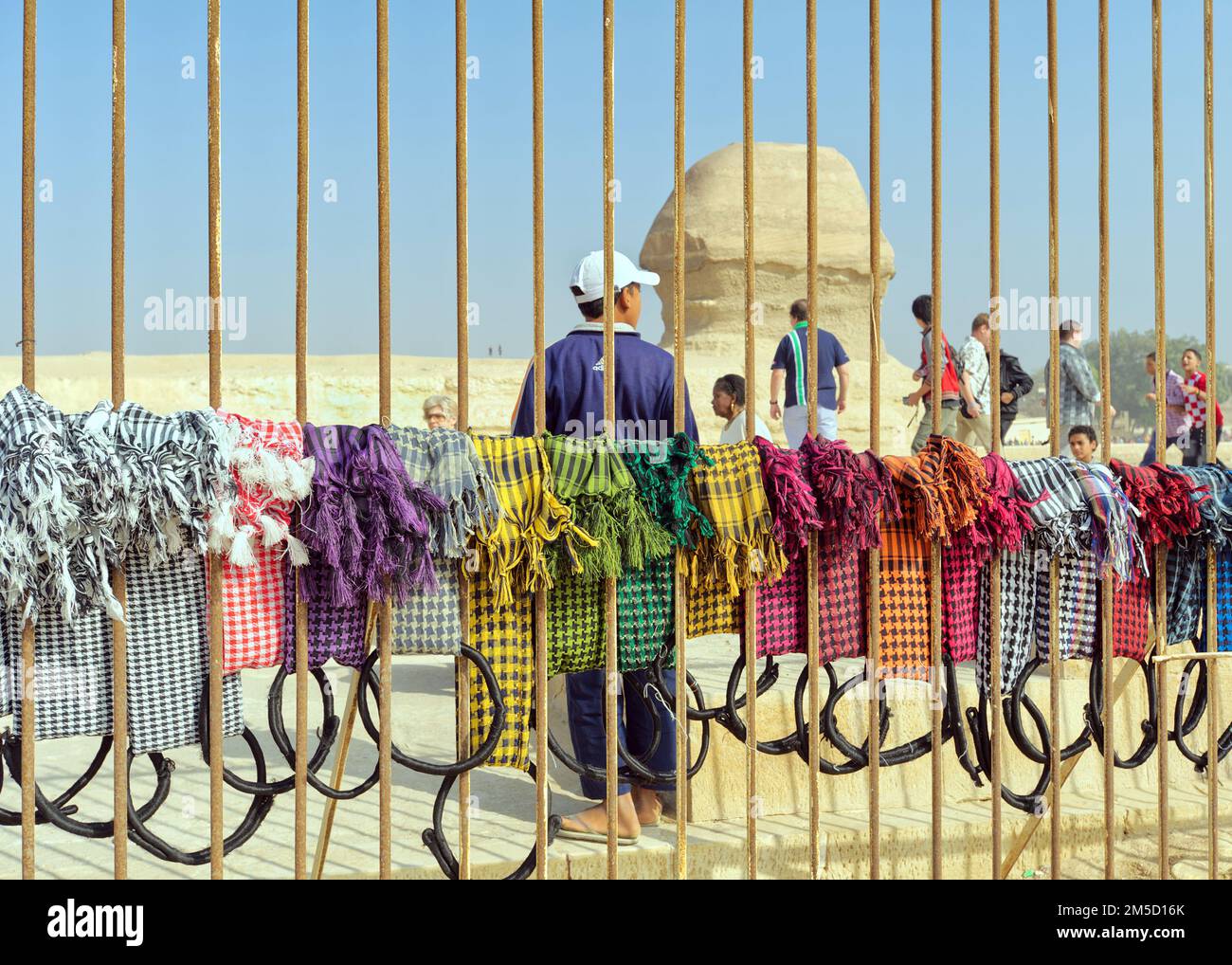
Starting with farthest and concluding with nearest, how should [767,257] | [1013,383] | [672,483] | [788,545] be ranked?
[767,257] < [1013,383] < [788,545] < [672,483]

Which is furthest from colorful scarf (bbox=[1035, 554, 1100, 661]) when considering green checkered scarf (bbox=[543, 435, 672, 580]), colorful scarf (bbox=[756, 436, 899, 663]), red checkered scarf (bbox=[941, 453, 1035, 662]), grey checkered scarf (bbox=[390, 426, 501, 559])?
grey checkered scarf (bbox=[390, 426, 501, 559])

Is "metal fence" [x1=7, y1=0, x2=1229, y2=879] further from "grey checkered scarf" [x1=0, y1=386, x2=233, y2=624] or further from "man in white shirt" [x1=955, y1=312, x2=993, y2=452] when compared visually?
"man in white shirt" [x1=955, y1=312, x2=993, y2=452]

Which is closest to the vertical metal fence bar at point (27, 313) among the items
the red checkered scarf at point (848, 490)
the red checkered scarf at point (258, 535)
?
the red checkered scarf at point (258, 535)

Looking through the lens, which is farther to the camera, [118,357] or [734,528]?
[734,528]

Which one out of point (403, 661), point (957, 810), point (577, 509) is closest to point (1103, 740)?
point (577, 509)

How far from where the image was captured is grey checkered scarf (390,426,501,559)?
2.52 meters

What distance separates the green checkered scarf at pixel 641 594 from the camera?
269 cm

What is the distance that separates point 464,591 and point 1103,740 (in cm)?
164

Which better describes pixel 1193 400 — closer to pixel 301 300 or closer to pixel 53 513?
pixel 301 300

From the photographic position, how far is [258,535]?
2434 millimetres

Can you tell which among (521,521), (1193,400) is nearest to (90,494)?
(521,521)

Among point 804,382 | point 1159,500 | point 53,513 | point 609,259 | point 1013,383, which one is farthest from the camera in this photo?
point 1013,383

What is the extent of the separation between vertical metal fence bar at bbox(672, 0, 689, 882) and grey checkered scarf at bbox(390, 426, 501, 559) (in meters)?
0.46

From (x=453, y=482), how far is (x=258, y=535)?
41 centimetres
